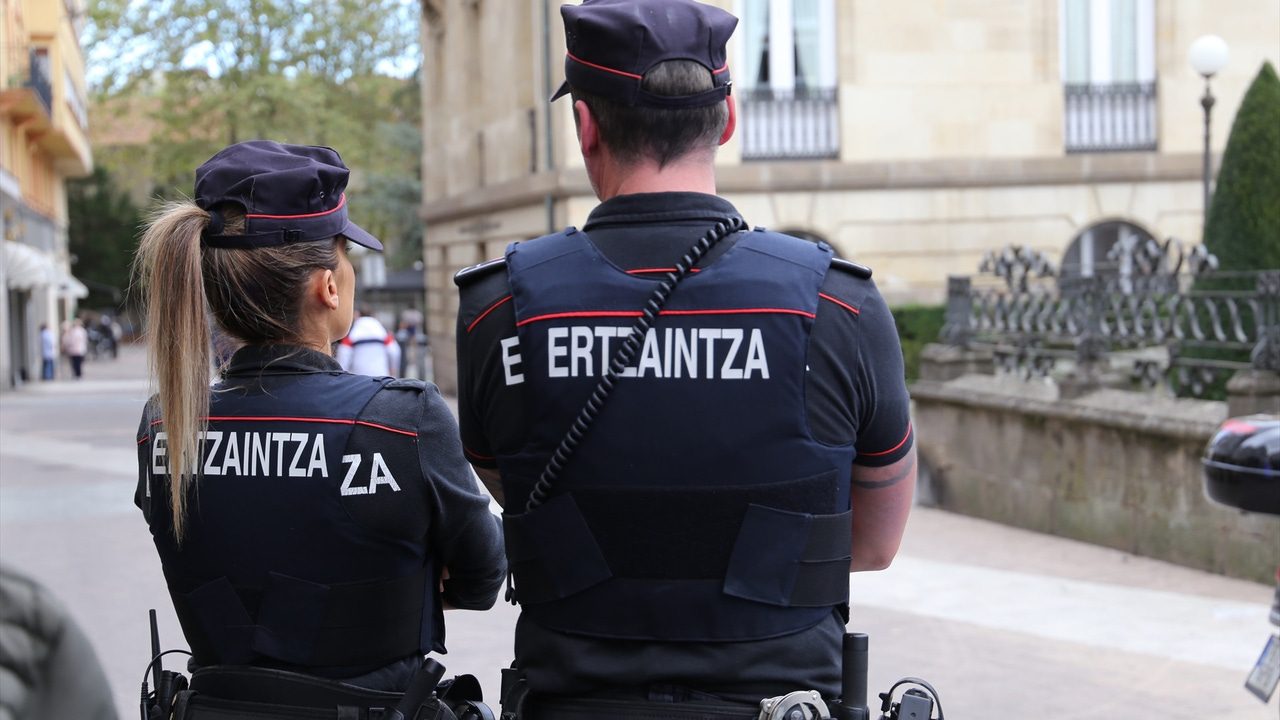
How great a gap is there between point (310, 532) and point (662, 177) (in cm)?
89

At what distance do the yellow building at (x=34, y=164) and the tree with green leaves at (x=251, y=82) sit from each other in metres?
2.06

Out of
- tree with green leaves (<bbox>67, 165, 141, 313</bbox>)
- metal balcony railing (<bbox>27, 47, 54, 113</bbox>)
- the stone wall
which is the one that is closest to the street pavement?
the stone wall

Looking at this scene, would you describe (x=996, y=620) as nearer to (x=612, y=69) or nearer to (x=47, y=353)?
(x=612, y=69)

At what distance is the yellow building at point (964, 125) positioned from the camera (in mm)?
20391

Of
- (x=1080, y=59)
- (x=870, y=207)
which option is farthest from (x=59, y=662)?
(x=1080, y=59)

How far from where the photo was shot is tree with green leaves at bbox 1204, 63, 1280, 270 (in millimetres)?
10477

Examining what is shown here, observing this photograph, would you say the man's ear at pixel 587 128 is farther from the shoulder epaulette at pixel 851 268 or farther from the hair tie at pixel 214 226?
the hair tie at pixel 214 226

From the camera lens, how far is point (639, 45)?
2.44 meters

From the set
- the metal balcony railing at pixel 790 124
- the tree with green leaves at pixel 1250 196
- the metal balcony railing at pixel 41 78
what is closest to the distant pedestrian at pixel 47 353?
the metal balcony railing at pixel 41 78

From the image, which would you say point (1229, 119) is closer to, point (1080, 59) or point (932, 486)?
point (1080, 59)

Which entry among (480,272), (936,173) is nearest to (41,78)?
(936,173)

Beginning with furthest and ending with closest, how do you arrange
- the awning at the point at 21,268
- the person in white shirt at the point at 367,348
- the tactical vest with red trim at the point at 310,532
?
1. the awning at the point at 21,268
2. the person in white shirt at the point at 367,348
3. the tactical vest with red trim at the point at 310,532

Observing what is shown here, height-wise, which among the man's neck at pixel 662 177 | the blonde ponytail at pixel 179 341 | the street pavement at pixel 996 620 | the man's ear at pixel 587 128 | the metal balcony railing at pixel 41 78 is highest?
the metal balcony railing at pixel 41 78

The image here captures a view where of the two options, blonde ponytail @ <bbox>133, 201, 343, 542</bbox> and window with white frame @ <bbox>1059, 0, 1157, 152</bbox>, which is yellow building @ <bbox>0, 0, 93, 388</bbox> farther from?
blonde ponytail @ <bbox>133, 201, 343, 542</bbox>
